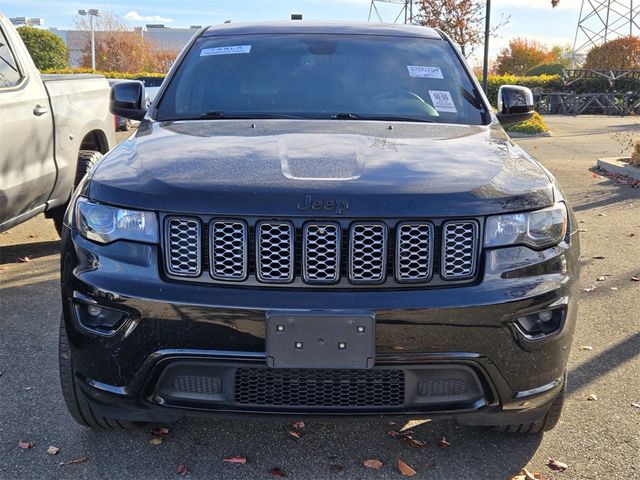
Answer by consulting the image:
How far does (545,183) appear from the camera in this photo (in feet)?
8.85

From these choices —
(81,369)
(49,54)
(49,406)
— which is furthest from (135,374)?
(49,54)

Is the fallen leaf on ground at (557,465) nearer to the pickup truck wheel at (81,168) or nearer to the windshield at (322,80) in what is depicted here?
the windshield at (322,80)

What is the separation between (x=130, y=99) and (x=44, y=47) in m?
36.5

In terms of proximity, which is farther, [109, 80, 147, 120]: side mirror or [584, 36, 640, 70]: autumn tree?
[584, 36, 640, 70]: autumn tree

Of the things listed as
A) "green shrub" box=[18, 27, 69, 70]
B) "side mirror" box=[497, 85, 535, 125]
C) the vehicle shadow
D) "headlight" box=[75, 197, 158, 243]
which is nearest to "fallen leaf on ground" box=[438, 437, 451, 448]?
"headlight" box=[75, 197, 158, 243]

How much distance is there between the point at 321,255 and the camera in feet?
7.98

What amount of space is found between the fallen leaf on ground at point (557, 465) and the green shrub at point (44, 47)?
3747 cm

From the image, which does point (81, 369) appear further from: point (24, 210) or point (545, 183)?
point (24, 210)

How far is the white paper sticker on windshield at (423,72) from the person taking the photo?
390cm

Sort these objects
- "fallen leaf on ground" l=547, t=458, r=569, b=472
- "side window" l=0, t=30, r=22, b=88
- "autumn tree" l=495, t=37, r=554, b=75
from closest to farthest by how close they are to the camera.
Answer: "fallen leaf on ground" l=547, t=458, r=569, b=472, "side window" l=0, t=30, r=22, b=88, "autumn tree" l=495, t=37, r=554, b=75

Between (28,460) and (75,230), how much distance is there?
0.98 metres

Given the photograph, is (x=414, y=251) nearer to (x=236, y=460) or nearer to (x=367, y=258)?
(x=367, y=258)

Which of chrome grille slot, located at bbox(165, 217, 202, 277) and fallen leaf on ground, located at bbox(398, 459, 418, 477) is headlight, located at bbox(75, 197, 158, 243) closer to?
chrome grille slot, located at bbox(165, 217, 202, 277)

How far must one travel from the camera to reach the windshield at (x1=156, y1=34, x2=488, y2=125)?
12.0 ft
